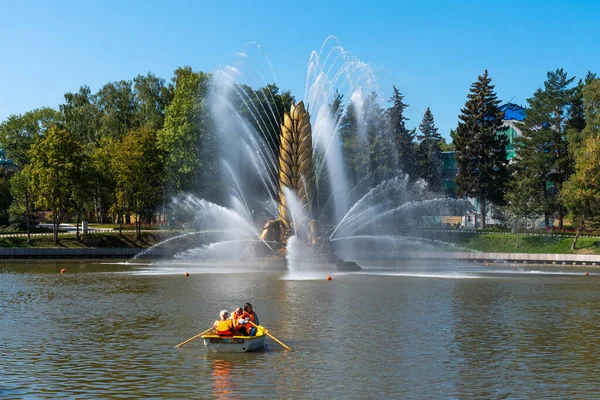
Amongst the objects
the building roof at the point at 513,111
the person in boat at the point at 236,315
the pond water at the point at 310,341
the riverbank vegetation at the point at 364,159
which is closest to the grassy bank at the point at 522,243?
the riverbank vegetation at the point at 364,159

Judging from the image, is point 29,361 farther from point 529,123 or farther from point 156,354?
point 529,123

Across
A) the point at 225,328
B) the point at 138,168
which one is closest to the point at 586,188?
the point at 138,168

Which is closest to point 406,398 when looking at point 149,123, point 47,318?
point 47,318

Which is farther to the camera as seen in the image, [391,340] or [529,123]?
[529,123]

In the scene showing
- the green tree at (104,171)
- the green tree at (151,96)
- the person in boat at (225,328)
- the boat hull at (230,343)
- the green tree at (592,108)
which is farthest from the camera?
the green tree at (151,96)

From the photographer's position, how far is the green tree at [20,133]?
150 metres

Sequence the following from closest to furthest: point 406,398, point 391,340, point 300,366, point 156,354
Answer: point 406,398 < point 300,366 < point 156,354 < point 391,340

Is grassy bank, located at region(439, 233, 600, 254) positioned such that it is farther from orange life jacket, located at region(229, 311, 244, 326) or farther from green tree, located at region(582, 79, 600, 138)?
orange life jacket, located at region(229, 311, 244, 326)

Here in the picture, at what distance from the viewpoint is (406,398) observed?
19703mm

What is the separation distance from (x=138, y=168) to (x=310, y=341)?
80.9m

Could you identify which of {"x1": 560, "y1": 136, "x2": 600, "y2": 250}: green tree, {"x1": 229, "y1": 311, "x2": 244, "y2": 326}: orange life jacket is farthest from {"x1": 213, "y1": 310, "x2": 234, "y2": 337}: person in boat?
{"x1": 560, "y1": 136, "x2": 600, "y2": 250}: green tree

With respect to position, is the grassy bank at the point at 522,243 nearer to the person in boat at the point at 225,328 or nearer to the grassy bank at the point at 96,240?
the grassy bank at the point at 96,240

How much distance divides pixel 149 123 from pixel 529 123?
197ft

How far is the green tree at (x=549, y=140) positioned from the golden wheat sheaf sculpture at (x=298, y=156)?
55929mm
